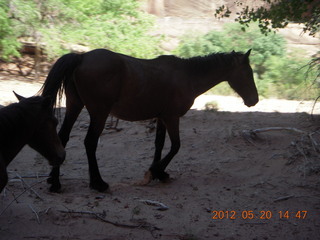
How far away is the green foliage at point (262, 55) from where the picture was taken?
13030 mm

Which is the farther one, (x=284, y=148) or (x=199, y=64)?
(x=284, y=148)

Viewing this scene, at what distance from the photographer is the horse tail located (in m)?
4.72

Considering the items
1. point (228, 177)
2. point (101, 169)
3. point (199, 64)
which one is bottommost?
point (101, 169)

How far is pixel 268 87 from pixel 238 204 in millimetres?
8760

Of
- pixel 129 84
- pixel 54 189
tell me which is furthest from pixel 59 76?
pixel 54 189

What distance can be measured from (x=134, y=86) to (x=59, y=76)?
1121mm

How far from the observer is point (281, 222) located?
177 inches

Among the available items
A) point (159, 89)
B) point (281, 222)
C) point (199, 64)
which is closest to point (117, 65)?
point (159, 89)

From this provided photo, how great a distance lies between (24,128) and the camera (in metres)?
3.49

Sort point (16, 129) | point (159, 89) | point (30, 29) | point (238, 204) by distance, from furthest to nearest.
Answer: point (30, 29)
point (159, 89)
point (238, 204)
point (16, 129)

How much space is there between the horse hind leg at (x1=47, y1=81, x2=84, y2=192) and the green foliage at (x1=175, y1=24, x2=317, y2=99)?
336 inches

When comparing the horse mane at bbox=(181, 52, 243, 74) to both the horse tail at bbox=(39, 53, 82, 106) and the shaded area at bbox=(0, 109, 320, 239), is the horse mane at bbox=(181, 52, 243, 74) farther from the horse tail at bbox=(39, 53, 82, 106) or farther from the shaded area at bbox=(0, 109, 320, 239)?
the horse tail at bbox=(39, 53, 82, 106)

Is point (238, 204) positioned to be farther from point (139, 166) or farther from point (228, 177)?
point (139, 166)
